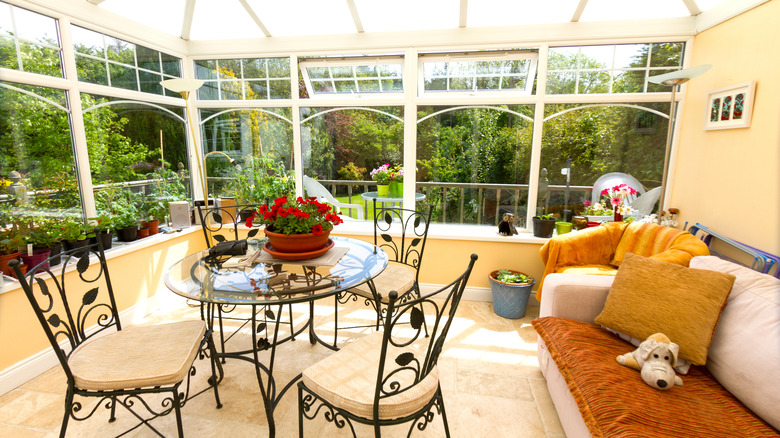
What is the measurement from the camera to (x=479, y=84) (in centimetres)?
324

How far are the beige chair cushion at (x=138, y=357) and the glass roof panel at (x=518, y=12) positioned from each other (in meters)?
2.91

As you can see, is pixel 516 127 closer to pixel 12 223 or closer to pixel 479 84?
pixel 479 84

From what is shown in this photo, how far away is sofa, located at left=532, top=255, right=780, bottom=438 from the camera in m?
1.28

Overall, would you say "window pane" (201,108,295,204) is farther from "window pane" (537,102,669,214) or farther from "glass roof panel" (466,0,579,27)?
"window pane" (537,102,669,214)

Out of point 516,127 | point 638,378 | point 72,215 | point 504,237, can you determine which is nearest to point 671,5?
point 516,127

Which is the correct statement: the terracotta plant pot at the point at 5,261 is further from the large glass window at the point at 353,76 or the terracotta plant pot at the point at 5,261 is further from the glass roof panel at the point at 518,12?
the glass roof panel at the point at 518,12

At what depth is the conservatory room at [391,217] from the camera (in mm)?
1531

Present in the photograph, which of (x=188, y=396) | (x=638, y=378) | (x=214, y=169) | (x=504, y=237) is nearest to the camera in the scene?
(x=638, y=378)

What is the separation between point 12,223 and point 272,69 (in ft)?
7.37

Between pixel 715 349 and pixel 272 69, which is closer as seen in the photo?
pixel 715 349

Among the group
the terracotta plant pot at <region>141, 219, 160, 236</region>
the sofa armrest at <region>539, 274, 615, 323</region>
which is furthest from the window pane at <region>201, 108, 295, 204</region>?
the sofa armrest at <region>539, 274, 615, 323</region>

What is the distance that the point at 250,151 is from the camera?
369cm

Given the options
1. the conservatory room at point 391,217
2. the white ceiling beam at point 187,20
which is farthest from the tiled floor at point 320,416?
the white ceiling beam at point 187,20

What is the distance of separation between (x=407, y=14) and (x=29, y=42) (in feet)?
8.27
